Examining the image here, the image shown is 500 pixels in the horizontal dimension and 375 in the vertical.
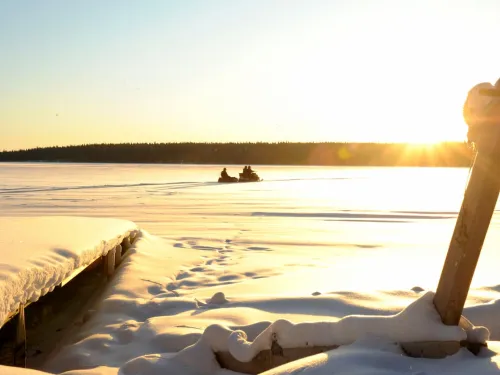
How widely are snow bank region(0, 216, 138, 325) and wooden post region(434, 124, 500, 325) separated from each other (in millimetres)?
2429

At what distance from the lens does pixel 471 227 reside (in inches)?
99.0

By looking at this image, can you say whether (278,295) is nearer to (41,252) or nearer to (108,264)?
(41,252)

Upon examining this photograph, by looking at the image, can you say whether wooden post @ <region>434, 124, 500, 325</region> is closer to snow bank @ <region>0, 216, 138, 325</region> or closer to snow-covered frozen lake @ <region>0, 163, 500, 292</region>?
snow bank @ <region>0, 216, 138, 325</region>

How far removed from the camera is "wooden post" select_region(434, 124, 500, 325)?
2.46 meters

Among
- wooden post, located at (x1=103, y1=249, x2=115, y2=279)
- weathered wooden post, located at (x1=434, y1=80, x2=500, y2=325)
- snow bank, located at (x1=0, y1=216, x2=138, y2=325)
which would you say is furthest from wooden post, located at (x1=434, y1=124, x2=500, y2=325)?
wooden post, located at (x1=103, y1=249, x2=115, y2=279)

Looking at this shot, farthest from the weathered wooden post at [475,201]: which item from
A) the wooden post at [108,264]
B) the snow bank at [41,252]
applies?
the wooden post at [108,264]

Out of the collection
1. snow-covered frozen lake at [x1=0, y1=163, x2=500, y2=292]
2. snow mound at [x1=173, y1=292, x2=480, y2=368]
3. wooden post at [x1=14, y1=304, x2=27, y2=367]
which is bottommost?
snow-covered frozen lake at [x1=0, y1=163, x2=500, y2=292]

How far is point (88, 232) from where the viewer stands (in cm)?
544

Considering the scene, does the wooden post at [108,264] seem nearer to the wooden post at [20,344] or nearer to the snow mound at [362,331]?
the wooden post at [20,344]

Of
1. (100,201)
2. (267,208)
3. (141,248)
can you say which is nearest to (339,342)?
(141,248)

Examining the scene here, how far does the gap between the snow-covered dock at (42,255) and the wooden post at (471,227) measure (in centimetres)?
243

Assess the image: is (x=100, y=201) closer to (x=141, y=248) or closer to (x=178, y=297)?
(x=141, y=248)

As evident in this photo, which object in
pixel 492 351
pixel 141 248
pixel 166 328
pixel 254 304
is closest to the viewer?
pixel 492 351

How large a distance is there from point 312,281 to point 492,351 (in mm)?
3089
